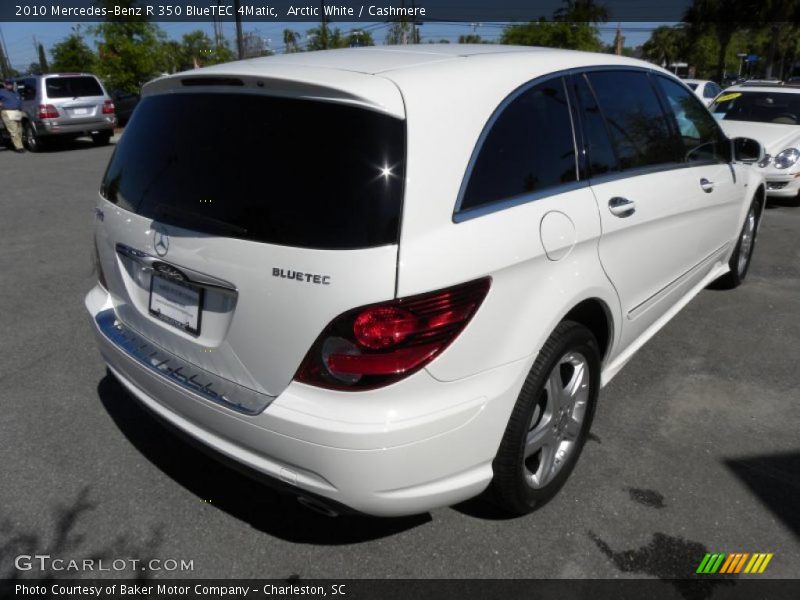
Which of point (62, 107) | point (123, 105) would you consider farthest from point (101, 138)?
point (123, 105)

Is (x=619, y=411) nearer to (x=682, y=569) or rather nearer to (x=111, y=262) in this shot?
(x=682, y=569)

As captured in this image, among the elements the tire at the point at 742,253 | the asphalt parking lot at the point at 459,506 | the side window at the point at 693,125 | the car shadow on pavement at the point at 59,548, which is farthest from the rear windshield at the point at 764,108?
the car shadow on pavement at the point at 59,548

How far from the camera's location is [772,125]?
28.9 ft

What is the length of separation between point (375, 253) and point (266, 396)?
1.99 feet

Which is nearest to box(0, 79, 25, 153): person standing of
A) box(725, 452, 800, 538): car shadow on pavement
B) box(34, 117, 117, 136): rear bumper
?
box(34, 117, 117, 136): rear bumper

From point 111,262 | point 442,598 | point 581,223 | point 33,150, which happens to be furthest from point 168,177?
point 33,150

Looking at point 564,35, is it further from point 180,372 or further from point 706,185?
point 180,372

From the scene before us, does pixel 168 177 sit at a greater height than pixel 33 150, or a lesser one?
greater

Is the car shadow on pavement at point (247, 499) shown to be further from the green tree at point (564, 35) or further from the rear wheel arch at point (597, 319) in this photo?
the green tree at point (564, 35)

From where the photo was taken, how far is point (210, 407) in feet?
7.08

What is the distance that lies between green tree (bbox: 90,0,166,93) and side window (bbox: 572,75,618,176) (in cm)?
2316

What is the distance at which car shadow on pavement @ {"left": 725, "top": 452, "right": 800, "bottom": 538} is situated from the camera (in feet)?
8.65

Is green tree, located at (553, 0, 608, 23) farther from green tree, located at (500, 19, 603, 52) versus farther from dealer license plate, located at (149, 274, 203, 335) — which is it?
dealer license plate, located at (149, 274, 203, 335)

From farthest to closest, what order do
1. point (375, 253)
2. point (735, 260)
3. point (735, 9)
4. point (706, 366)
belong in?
point (735, 9), point (735, 260), point (706, 366), point (375, 253)
